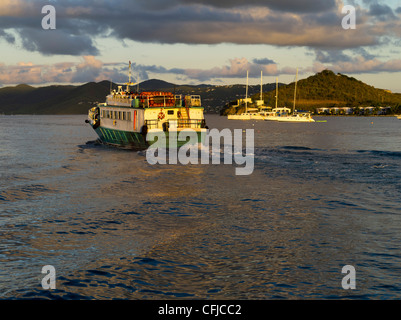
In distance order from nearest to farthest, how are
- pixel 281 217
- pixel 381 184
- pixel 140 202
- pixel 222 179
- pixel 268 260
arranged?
pixel 268 260 < pixel 281 217 < pixel 140 202 < pixel 381 184 < pixel 222 179

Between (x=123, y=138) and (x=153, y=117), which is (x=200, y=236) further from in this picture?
(x=123, y=138)

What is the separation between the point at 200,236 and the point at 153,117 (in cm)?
3476

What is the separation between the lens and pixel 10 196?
24.8 meters

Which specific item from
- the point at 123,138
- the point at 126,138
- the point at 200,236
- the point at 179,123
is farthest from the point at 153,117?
the point at 200,236

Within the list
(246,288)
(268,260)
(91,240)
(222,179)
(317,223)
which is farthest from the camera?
(222,179)

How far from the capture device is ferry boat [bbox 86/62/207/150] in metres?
49.8

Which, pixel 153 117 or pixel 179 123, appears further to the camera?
pixel 179 123

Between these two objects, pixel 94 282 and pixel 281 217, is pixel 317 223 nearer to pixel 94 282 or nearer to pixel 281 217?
pixel 281 217

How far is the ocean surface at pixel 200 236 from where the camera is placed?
11.5 metres

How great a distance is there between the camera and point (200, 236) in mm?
16422

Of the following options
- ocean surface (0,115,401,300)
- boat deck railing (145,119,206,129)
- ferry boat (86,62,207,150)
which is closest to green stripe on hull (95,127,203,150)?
ferry boat (86,62,207,150)

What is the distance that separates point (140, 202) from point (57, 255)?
9.33m

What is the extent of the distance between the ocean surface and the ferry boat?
1773 cm

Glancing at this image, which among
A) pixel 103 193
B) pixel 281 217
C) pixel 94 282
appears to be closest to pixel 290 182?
pixel 281 217
